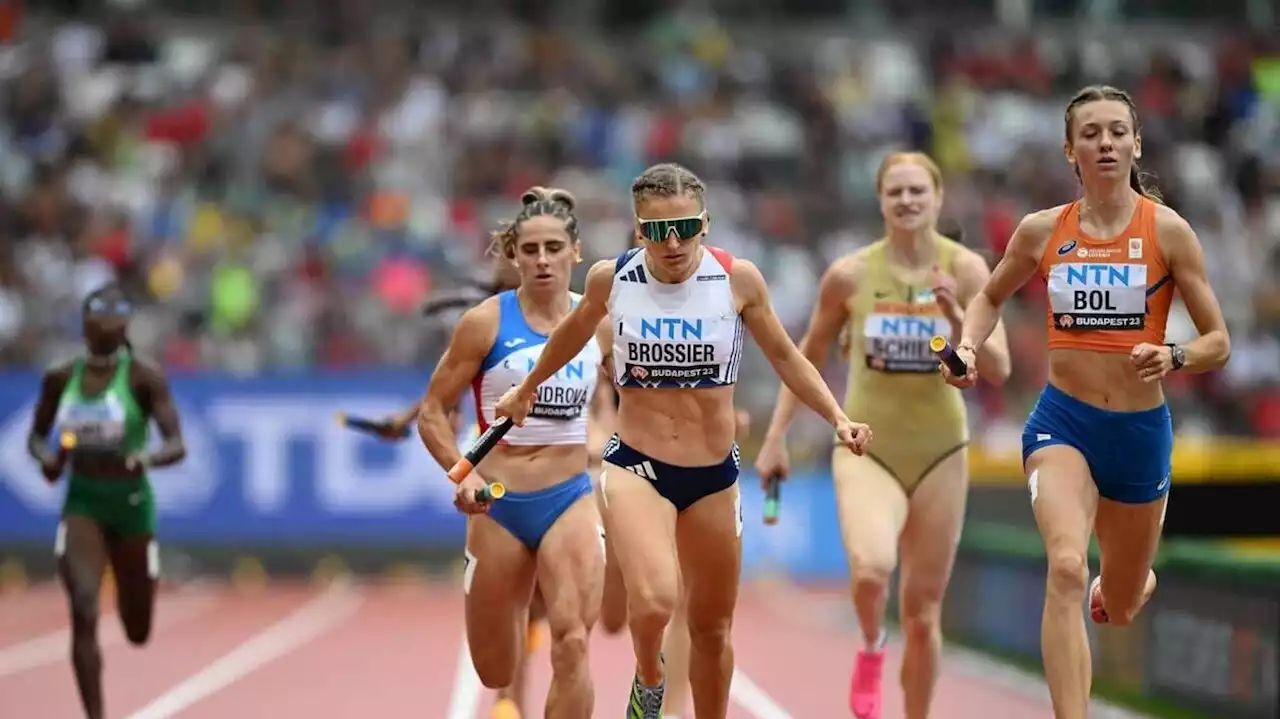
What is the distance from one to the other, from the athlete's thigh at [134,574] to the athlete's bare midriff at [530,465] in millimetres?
3361

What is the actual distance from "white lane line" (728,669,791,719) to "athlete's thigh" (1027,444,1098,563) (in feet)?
12.7

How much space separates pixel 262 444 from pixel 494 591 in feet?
45.0

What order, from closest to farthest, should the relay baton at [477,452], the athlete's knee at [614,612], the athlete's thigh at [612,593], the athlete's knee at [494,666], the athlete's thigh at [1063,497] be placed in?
the athlete's thigh at [1063,497]
the relay baton at [477,452]
the athlete's knee at [494,666]
the athlete's thigh at [612,593]
the athlete's knee at [614,612]

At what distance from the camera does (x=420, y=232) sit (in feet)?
79.3

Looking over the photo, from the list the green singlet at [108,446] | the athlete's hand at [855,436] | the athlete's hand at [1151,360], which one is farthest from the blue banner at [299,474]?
the athlete's hand at [1151,360]

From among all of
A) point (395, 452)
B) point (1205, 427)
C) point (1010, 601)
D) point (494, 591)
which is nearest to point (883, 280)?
point (494, 591)

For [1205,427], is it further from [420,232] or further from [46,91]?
[46,91]

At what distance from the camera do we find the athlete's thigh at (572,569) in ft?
28.3

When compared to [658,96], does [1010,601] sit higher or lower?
lower

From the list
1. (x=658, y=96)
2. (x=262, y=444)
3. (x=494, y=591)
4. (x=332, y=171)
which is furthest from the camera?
(x=658, y=96)

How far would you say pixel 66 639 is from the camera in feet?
56.3

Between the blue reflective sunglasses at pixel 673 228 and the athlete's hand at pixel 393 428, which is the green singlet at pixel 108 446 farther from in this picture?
the blue reflective sunglasses at pixel 673 228

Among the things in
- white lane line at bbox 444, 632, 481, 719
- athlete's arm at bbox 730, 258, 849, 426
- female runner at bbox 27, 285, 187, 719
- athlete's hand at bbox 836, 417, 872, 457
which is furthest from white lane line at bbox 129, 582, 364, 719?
athlete's hand at bbox 836, 417, 872, 457

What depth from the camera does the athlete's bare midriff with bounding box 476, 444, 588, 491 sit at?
898cm
